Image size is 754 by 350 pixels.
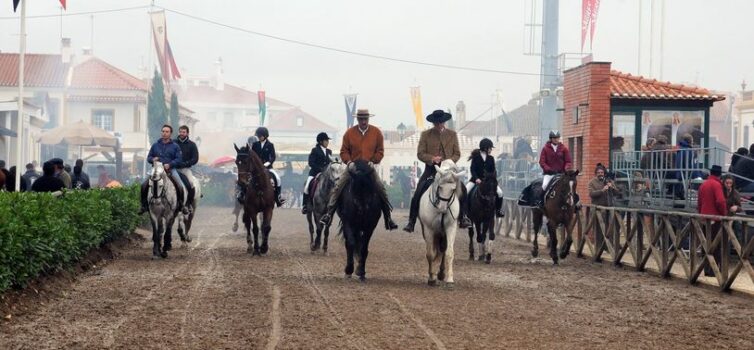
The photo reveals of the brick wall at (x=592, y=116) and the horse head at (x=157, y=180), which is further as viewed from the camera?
the brick wall at (x=592, y=116)

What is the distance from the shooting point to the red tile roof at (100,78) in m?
95.2

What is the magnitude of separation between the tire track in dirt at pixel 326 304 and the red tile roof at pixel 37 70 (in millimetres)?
68113

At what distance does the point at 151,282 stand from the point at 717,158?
1172 cm

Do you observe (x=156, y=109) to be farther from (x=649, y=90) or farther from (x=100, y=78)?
(x=649, y=90)

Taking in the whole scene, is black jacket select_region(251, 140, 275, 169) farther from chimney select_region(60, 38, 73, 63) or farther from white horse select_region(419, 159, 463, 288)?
chimney select_region(60, 38, 73, 63)

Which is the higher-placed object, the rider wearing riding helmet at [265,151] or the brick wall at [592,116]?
the brick wall at [592,116]

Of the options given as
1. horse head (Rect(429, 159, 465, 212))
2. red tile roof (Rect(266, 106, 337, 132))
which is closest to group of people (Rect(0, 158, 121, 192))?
horse head (Rect(429, 159, 465, 212))

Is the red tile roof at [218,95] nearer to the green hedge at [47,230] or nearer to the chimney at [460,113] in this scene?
the chimney at [460,113]

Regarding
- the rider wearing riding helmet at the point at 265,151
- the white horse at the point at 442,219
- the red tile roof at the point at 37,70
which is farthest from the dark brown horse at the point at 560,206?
the red tile roof at the point at 37,70

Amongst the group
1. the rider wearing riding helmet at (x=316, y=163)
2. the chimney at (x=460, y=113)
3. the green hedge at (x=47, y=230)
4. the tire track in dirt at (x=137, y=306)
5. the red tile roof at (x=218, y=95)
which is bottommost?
the tire track in dirt at (x=137, y=306)

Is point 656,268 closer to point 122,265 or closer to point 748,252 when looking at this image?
point 748,252

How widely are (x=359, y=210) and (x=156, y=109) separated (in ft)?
198

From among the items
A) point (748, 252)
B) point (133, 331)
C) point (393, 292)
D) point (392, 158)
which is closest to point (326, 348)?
point (133, 331)

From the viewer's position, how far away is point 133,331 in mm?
11547
